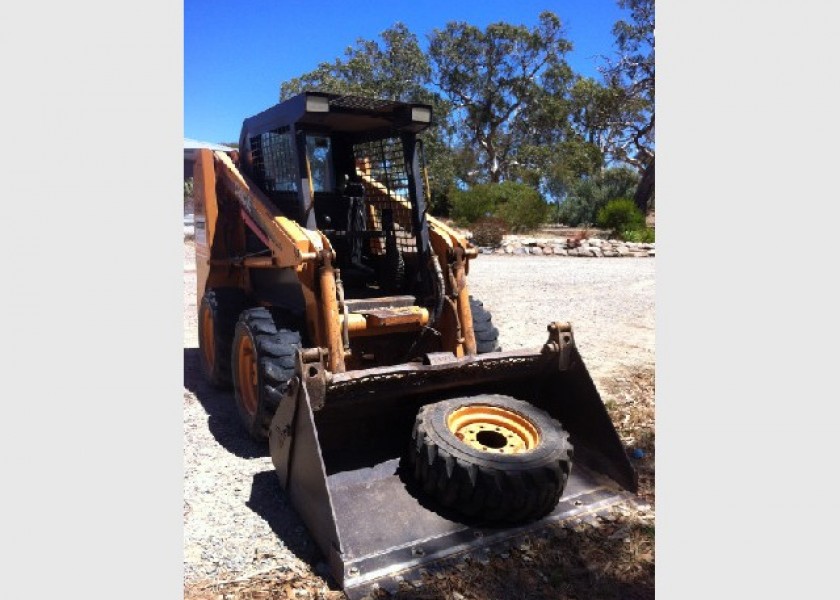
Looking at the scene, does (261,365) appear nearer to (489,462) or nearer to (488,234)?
(489,462)

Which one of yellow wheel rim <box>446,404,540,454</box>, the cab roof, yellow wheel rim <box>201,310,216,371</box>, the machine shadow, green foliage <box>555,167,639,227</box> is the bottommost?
the machine shadow

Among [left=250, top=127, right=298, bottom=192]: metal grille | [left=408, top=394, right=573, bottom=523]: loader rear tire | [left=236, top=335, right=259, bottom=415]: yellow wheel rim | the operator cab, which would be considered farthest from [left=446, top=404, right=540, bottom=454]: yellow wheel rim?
[left=250, top=127, right=298, bottom=192]: metal grille

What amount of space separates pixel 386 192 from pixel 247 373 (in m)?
1.83

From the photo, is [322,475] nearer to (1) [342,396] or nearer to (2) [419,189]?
(1) [342,396]

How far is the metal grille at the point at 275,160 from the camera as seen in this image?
4.82m

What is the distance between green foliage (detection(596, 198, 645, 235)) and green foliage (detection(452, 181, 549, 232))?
6.96ft

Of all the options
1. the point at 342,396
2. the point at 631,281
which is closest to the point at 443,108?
the point at 631,281

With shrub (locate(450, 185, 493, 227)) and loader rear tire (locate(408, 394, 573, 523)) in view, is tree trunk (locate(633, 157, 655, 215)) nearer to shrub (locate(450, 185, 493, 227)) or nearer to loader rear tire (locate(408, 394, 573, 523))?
shrub (locate(450, 185, 493, 227))

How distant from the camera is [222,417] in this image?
5.04 meters

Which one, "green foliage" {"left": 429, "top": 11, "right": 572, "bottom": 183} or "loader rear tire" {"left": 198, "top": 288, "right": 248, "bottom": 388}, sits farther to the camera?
"green foliage" {"left": 429, "top": 11, "right": 572, "bottom": 183}

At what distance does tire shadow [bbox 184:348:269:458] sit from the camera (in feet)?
14.6

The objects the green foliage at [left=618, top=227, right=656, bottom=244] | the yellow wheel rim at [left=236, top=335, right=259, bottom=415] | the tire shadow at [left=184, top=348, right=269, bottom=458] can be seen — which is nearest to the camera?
the tire shadow at [left=184, top=348, right=269, bottom=458]

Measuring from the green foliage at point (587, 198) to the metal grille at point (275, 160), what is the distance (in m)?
20.8

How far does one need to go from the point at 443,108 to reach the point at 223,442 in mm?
26931
